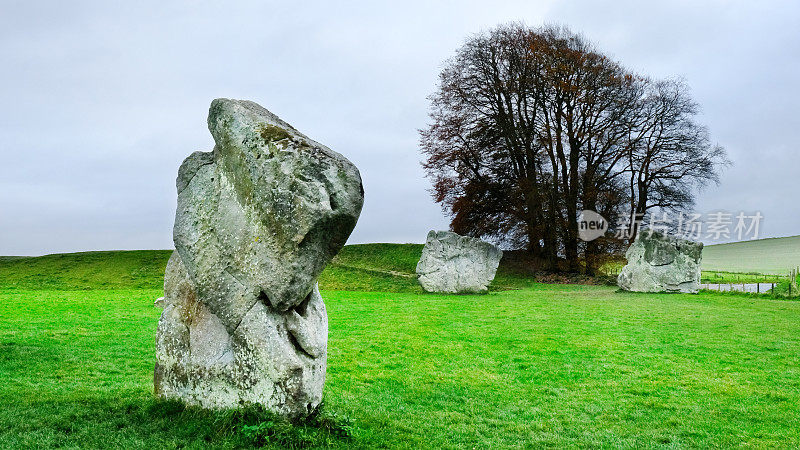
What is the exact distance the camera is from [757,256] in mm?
54000

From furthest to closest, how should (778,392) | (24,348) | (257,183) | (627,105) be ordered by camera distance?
(627,105), (24,348), (778,392), (257,183)

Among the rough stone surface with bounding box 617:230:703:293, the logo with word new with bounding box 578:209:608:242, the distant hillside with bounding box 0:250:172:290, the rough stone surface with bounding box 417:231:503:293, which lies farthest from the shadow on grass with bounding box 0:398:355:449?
the logo with word new with bounding box 578:209:608:242

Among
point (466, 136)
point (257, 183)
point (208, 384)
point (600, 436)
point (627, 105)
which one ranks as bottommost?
point (600, 436)

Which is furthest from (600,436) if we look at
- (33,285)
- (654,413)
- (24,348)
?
(33,285)

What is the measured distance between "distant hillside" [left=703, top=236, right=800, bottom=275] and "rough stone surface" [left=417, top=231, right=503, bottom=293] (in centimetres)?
2897

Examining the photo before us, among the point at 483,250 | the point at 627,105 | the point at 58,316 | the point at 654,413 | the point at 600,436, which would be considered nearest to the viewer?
the point at 600,436

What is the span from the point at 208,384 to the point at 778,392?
768 cm

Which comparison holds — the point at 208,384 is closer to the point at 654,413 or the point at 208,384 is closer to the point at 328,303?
the point at 654,413

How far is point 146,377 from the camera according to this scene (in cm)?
837

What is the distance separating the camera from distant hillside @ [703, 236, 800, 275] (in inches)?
1802

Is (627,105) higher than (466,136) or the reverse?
higher

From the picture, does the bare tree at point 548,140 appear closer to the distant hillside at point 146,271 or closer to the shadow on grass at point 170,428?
the distant hillside at point 146,271

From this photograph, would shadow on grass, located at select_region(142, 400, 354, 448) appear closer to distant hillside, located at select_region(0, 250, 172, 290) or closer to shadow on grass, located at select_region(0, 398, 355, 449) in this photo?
shadow on grass, located at select_region(0, 398, 355, 449)

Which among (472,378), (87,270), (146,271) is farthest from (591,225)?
(87,270)
